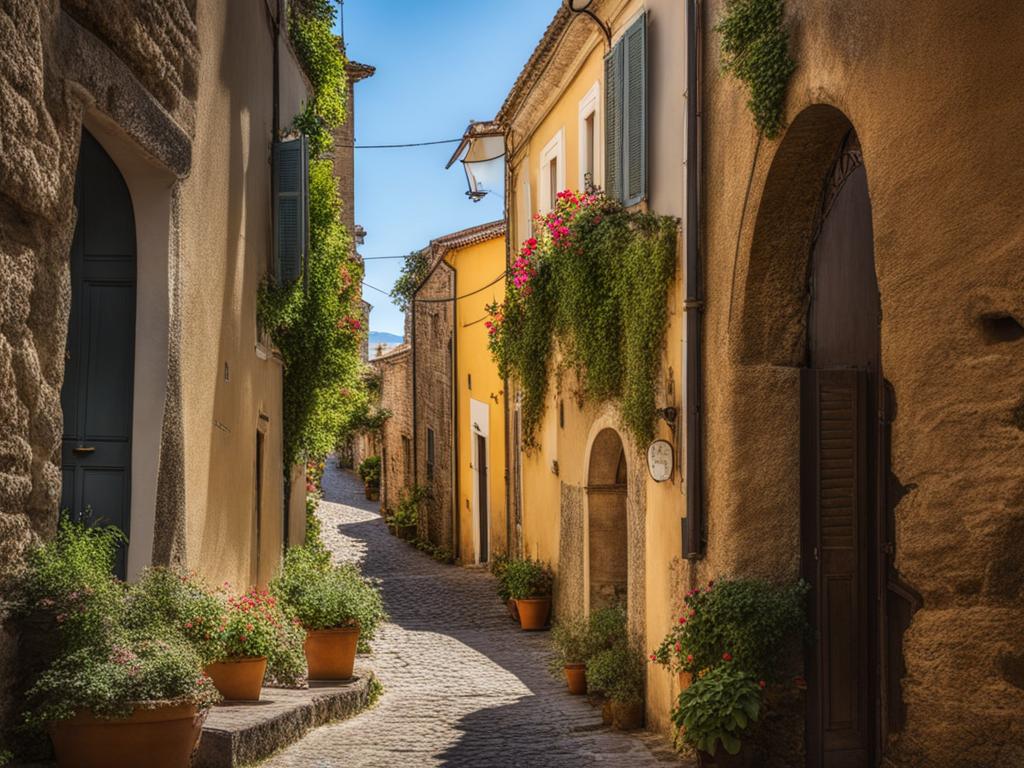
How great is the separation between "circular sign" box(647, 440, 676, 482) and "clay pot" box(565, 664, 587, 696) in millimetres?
2354

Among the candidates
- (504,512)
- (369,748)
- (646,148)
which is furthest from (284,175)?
(504,512)

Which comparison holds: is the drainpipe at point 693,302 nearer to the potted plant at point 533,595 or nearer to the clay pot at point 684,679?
the clay pot at point 684,679

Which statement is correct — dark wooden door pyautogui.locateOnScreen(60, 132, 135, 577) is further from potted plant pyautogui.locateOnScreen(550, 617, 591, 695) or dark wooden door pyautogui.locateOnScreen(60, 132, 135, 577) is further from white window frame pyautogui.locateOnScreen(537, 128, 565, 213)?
white window frame pyautogui.locateOnScreen(537, 128, 565, 213)

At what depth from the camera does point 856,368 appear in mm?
7547

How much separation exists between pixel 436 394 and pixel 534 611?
1167cm

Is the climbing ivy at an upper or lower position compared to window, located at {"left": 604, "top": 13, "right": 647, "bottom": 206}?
lower

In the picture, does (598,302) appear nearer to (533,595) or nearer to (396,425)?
(533,595)

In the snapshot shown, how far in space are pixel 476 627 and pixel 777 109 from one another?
10.1 meters

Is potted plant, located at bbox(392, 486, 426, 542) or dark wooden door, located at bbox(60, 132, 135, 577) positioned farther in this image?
potted plant, located at bbox(392, 486, 426, 542)

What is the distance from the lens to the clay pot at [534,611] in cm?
1548

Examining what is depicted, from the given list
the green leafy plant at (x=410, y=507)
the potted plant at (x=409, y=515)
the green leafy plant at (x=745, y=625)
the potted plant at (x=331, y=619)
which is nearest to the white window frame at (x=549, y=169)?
the potted plant at (x=331, y=619)

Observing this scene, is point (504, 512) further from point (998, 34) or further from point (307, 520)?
point (998, 34)

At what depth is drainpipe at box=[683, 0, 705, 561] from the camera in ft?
28.7

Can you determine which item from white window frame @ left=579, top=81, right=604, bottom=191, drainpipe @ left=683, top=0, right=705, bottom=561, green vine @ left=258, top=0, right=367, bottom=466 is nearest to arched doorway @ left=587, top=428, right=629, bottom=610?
white window frame @ left=579, top=81, right=604, bottom=191
